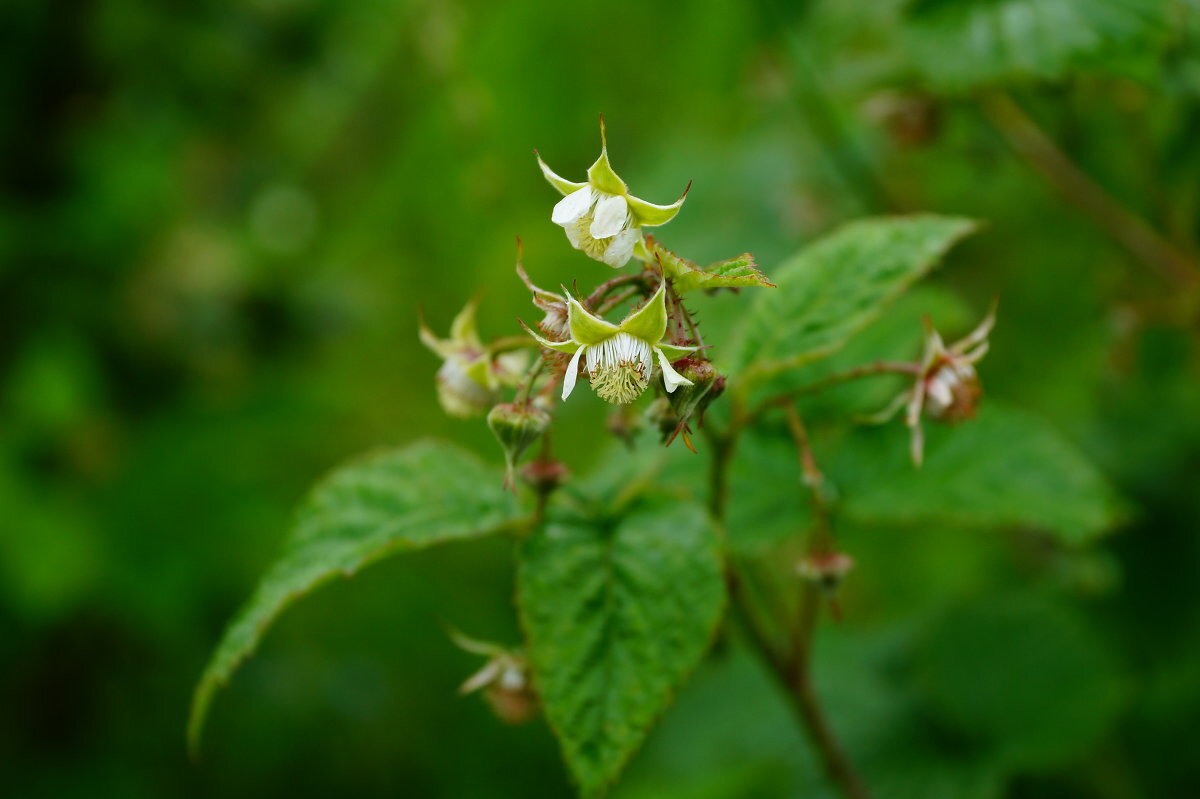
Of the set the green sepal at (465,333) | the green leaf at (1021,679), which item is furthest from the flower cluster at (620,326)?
the green leaf at (1021,679)

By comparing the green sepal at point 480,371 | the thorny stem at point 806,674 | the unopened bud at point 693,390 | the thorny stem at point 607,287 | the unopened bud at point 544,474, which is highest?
the green sepal at point 480,371

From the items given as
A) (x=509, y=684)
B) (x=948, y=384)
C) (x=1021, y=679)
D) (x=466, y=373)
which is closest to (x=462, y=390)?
(x=466, y=373)

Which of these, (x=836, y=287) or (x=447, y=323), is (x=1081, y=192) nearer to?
(x=836, y=287)

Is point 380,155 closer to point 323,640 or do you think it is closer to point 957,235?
point 323,640

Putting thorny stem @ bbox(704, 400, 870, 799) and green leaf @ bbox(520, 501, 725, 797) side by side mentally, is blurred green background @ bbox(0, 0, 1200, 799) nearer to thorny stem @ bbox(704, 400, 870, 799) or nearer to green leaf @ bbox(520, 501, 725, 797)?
thorny stem @ bbox(704, 400, 870, 799)

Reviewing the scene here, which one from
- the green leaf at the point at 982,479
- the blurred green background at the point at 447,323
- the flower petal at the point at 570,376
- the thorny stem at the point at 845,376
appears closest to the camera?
the flower petal at the point at 570,376

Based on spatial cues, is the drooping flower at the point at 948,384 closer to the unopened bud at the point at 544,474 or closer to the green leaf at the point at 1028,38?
A: the unopened bud at the point at 544,474
